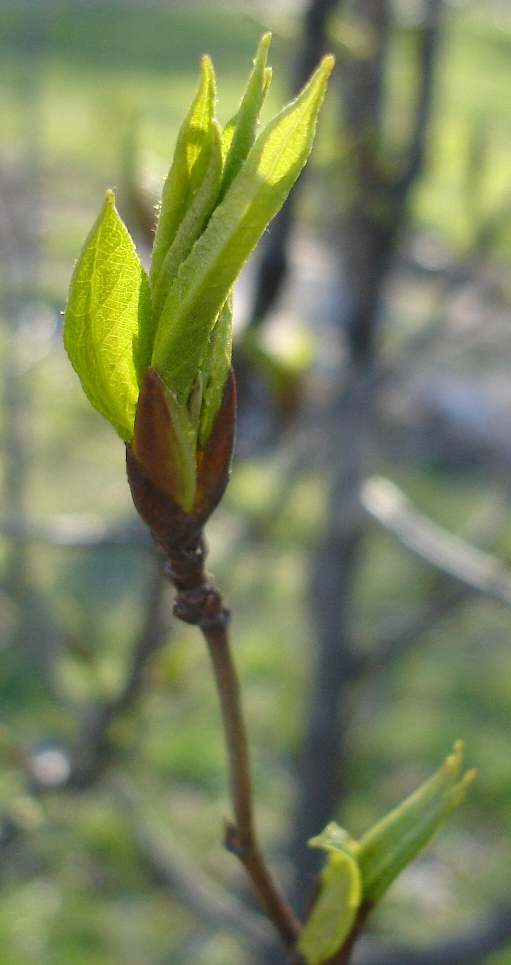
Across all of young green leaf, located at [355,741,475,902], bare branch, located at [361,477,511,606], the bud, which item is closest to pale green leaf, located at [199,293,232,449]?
the bud

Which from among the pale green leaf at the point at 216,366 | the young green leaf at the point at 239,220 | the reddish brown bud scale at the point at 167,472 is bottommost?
the reddish brown bud scale at the point at 167,472

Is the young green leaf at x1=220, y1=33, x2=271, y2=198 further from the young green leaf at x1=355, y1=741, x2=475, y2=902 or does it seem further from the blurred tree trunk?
the blurred tree trunk

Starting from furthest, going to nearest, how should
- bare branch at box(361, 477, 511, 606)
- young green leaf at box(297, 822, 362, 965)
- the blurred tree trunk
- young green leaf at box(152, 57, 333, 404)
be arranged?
1. the blurred tree trunk
2. bare branch at box(361, 477, 511, 606)
3. young green leaf at box(297, 822, 362, 965)
4. young green leaf at box(152, 57, 333, 404)

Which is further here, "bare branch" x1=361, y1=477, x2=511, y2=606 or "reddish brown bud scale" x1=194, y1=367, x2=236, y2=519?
"bare branch" x1=361, y1=477, x2=511, y2=606

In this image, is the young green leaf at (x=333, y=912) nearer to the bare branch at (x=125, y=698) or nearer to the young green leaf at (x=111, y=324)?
the young green leaf at (x=111, y=324)

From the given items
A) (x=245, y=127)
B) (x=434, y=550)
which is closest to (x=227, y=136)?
(x=245, y=127)

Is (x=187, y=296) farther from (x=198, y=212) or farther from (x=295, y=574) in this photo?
(x=295, y=574)

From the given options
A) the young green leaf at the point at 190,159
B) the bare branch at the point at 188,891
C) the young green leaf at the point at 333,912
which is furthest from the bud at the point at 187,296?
the bare branch at the point at 188,891
